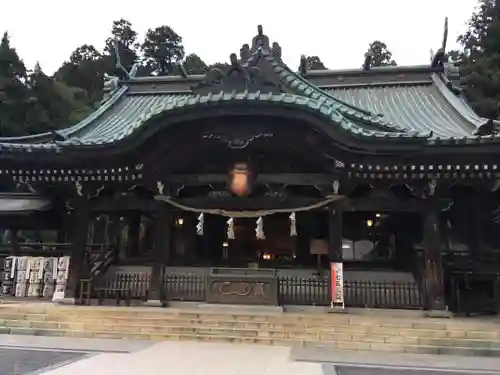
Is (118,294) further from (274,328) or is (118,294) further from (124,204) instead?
(274,328)

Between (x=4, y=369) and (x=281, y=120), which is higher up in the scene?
(x=281, y=120)

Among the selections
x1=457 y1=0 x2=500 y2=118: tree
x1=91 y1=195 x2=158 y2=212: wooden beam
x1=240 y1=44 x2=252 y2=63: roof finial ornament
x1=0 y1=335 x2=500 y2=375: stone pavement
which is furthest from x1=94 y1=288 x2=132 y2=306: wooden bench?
x1=457 y1=0 x2=500 y2=118: tree

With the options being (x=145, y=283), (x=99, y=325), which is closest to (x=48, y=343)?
(x=99, y=325)

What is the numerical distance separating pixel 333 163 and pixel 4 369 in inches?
316

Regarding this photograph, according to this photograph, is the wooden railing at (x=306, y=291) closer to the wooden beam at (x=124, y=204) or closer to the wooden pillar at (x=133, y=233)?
the wooden pillar at (x=133, y=233)

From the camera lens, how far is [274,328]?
899 centimetres

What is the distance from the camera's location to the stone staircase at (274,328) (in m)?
8.38

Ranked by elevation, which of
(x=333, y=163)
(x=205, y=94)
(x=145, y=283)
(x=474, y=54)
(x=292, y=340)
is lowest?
(x=292, y=340)

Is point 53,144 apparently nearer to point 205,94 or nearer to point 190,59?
point 205,94

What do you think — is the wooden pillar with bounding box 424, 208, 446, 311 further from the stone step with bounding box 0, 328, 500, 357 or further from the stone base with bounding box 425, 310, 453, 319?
the stone step with bounding box 0, 328, 500, 357

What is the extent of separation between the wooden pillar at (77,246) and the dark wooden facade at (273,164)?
0.09 ft

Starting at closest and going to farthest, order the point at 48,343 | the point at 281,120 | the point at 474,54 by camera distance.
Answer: the point at 48,343 → the point at 281,120 → the point at 474,54

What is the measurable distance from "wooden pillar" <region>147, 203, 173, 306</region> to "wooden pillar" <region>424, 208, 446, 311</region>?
655 cm

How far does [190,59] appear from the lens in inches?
1895
